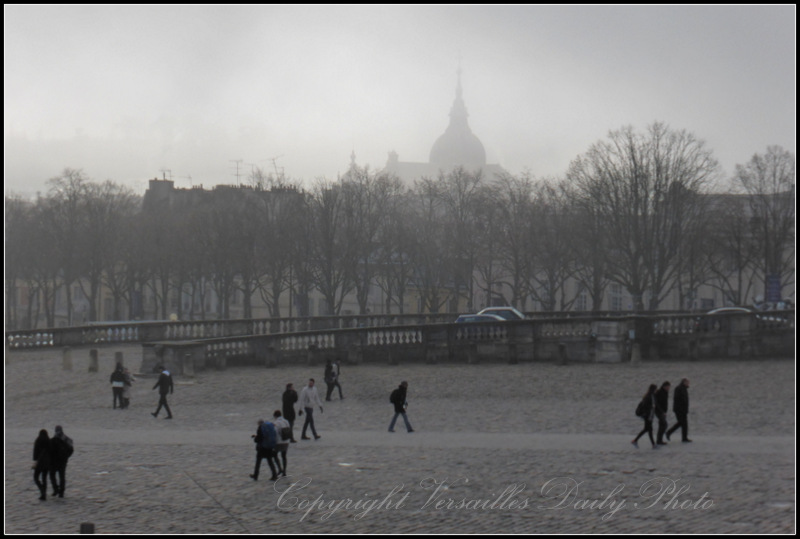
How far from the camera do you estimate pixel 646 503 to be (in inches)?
636

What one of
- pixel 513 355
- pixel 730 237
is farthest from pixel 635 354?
pixel 730 237

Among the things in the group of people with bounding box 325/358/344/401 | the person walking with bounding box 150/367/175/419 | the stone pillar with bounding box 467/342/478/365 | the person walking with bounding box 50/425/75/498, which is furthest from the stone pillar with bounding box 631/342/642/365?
the person walking with bounding box 50/425/75/498

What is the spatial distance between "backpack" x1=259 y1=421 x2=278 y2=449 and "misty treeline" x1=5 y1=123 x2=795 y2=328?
45.2 m

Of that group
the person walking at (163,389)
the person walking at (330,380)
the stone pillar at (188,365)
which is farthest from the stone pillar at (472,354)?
the person walking at (163,389)

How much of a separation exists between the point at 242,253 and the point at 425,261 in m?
12.2

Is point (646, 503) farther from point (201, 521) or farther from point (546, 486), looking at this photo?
point (201, 521)

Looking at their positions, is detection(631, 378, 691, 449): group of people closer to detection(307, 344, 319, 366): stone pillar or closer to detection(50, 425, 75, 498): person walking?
detection(50, 425, 75, 498): person walking

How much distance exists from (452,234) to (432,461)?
56.9 meters

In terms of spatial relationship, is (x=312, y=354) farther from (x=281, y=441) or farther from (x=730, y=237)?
(x=730, y=237)

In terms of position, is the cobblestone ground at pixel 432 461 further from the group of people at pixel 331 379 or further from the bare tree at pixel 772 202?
the bare tree at pixel 772 202

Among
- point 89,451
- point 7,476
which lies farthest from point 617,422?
point 7,476

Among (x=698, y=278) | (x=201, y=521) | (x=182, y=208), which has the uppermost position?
(x=182, y=208)

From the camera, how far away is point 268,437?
61.7 feet

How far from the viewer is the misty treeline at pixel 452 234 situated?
62.9m
